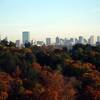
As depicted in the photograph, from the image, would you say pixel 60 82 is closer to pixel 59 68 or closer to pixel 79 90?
pixel 79 90

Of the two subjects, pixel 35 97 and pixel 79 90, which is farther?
pixel 79 90

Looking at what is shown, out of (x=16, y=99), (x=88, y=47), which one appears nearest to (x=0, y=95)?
(x=16, y=99)

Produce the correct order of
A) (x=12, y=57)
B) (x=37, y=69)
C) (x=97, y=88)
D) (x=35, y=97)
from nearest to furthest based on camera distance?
(x=35, y=97) → (x=97, y=88) → (x=37, y=69) → (x=12, y=57)

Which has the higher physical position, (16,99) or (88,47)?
(88,47)

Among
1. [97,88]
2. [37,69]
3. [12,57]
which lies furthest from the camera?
[12,57]

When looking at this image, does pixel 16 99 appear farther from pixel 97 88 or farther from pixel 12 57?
pixel 12 57

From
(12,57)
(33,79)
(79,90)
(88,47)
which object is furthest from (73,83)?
(88,47)
